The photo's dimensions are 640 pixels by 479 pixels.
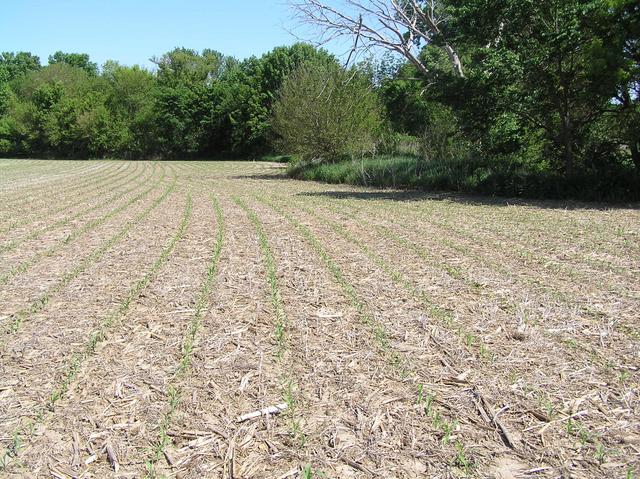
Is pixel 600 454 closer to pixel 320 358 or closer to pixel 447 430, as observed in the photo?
pixel 447 430

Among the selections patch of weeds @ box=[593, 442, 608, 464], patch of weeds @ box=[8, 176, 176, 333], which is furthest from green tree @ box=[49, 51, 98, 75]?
patch of weeds @ box=[593, 442, 608, 464]

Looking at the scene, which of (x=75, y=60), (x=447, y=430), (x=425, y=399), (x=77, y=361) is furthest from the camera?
(x=75, y=60)

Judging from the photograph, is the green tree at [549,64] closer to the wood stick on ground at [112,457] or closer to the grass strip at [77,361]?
the grass strip at [77,361]

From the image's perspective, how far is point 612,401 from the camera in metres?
3.16

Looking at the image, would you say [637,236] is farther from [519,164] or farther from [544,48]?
[519,164]

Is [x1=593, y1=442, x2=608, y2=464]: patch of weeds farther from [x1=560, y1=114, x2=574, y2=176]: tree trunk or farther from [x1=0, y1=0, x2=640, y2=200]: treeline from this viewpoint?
[x1=560, y1=114, x2=574, y2=176]: tree trunk

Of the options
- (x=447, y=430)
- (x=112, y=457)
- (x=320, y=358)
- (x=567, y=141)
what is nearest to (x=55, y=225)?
(x=320, y=358)

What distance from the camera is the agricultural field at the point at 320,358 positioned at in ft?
8.84

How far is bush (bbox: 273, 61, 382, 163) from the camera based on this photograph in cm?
2314

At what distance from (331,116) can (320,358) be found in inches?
812

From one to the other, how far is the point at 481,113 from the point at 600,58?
3.24m

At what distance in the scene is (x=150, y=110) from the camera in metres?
60.6

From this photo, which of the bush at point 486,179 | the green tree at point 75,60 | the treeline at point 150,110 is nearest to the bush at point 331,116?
the bush at point 486,179

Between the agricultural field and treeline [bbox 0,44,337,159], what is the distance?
141ft
